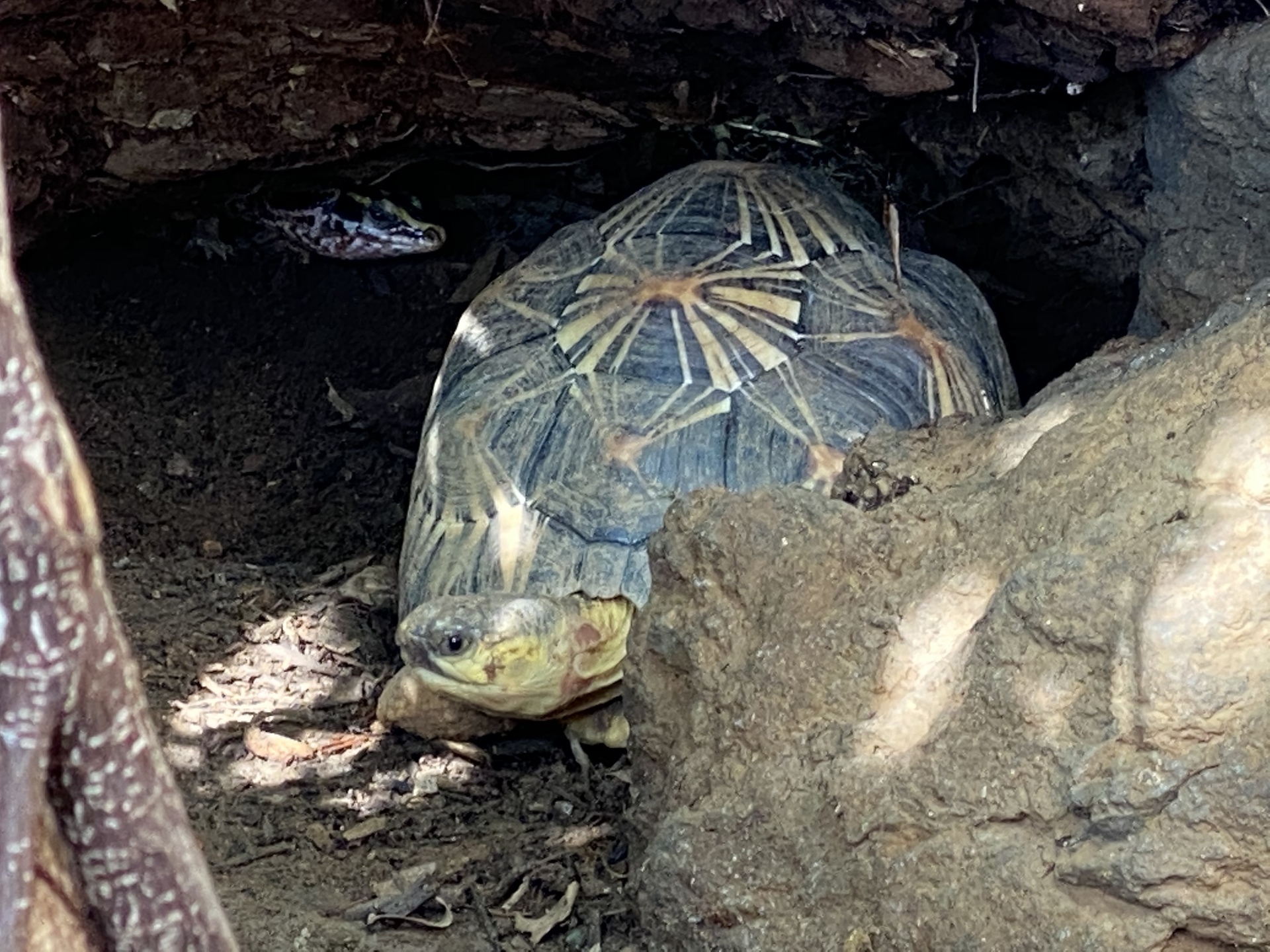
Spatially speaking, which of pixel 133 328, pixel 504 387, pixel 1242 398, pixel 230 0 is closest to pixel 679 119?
pixel 504 387

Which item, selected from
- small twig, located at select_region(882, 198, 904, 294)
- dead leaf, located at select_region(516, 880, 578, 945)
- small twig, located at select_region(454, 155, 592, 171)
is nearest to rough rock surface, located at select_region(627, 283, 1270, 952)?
dead leaf, located at select_region(516, 880, 578, 945)

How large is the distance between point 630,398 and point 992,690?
1824 mm

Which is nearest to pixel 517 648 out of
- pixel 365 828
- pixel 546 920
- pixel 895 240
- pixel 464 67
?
pixel 365 828

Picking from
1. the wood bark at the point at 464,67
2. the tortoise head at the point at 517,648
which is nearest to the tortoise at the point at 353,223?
the wood bark at the point at 464,67

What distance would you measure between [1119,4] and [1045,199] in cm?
106

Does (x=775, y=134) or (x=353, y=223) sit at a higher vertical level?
(x=775, y=134)

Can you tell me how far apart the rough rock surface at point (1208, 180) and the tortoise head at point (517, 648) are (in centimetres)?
173

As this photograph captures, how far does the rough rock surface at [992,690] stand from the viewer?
74.3 inches

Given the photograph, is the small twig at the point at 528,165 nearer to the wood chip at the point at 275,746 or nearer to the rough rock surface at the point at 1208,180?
the rough rock surface at the point at 1208,180

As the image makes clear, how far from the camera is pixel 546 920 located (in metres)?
2.82

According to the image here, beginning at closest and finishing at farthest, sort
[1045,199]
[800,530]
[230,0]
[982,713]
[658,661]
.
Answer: [982,713], [800,530], [658,661], [230,0], [1045,199]

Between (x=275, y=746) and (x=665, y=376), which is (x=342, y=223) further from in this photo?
(x=275, y=746)

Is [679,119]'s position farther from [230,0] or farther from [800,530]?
[800,530]

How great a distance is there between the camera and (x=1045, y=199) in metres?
4.32
